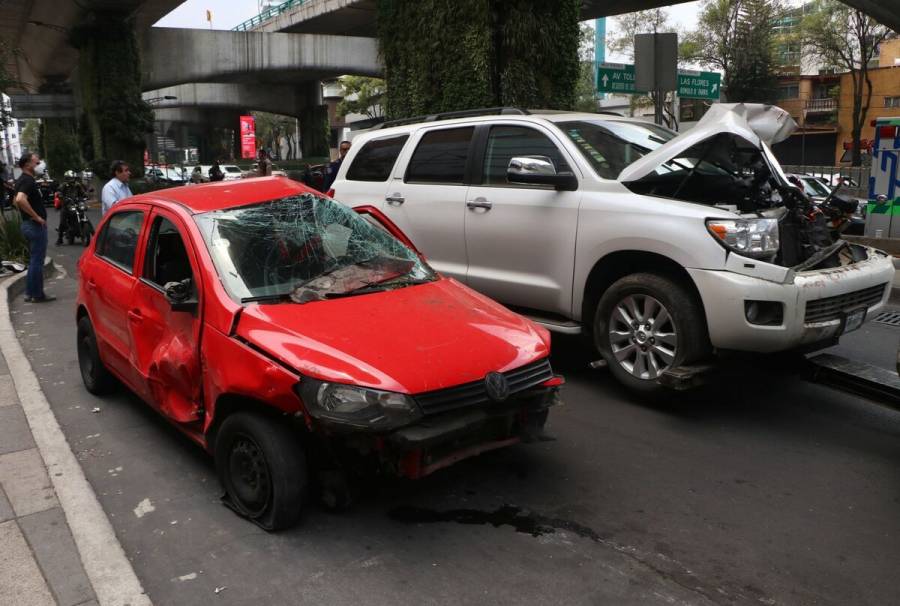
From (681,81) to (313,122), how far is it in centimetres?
3469

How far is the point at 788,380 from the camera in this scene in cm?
574

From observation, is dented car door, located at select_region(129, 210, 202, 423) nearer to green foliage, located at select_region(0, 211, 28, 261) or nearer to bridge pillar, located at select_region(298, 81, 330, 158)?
green foliage, located at select_region(0, 211, 28, 261)

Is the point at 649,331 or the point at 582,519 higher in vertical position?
the point at 649,331

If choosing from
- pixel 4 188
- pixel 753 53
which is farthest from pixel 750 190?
pixel 753 53

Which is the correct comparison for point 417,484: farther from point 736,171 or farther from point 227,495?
point 736,171

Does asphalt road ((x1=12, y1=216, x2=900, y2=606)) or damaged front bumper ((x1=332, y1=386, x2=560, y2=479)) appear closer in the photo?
asphalt road ((x1=12, y1=216, x2=900, y2=606))

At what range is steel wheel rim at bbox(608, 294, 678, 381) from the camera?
192 inches

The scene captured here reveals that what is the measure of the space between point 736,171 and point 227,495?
13.5 ft

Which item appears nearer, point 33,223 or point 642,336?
point 642,336

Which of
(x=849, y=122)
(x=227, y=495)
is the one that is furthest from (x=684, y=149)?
(x=849, y=122)

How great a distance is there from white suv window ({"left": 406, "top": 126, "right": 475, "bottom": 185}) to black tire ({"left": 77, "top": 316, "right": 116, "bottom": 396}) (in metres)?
2.93

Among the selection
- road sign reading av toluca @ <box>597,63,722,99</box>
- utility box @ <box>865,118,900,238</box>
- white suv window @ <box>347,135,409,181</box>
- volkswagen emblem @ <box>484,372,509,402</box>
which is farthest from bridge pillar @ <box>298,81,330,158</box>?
volkswagen emblem @ <box>484,372,509,402</box>

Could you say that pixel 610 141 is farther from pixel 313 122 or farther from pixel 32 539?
pixel 313 122

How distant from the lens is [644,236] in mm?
4914
